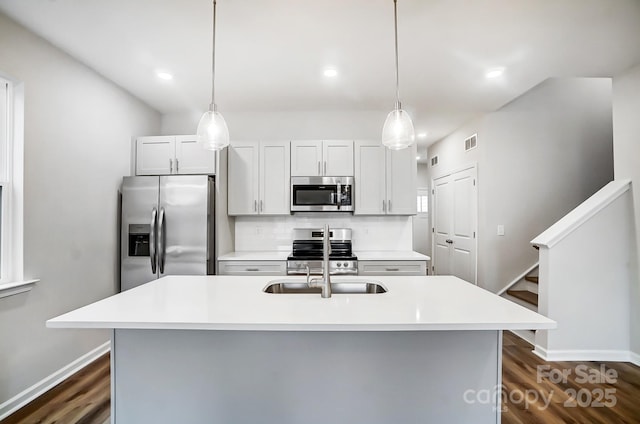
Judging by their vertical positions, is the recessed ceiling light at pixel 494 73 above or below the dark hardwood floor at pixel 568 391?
above

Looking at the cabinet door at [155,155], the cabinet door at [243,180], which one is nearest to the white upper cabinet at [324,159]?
the cabinet door at [243,180]

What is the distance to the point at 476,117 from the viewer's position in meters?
4.27

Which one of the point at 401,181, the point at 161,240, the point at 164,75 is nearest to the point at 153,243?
the point at 161,240

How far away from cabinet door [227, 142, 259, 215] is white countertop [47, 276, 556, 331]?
5.98 feet

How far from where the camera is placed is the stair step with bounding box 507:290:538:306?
3488 millimetres

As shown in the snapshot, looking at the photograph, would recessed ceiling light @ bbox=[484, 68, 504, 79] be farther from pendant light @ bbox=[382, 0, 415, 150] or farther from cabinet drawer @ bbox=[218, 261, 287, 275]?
cabinet drawer @ bbox=[218, 261, 287, 275]

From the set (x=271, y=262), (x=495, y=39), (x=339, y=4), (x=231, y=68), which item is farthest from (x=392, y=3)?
(x=271, y=262)

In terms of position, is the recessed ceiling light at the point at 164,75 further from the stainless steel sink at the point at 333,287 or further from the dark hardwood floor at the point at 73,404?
the dark hardwood floor at the point at 73,404

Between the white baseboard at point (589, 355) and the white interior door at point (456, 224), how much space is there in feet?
4.87

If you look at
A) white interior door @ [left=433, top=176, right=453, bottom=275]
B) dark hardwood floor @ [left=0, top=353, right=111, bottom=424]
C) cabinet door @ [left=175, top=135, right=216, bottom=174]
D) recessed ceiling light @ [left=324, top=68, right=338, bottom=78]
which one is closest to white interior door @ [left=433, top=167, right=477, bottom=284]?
white interior door @ [left=433, top=176, right=453, bottom=275]

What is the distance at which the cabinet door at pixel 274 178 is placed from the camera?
143 inches

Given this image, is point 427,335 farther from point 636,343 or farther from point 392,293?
point 636,343

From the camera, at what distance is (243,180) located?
3.65m

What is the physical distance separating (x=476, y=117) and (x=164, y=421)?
4618 mm
